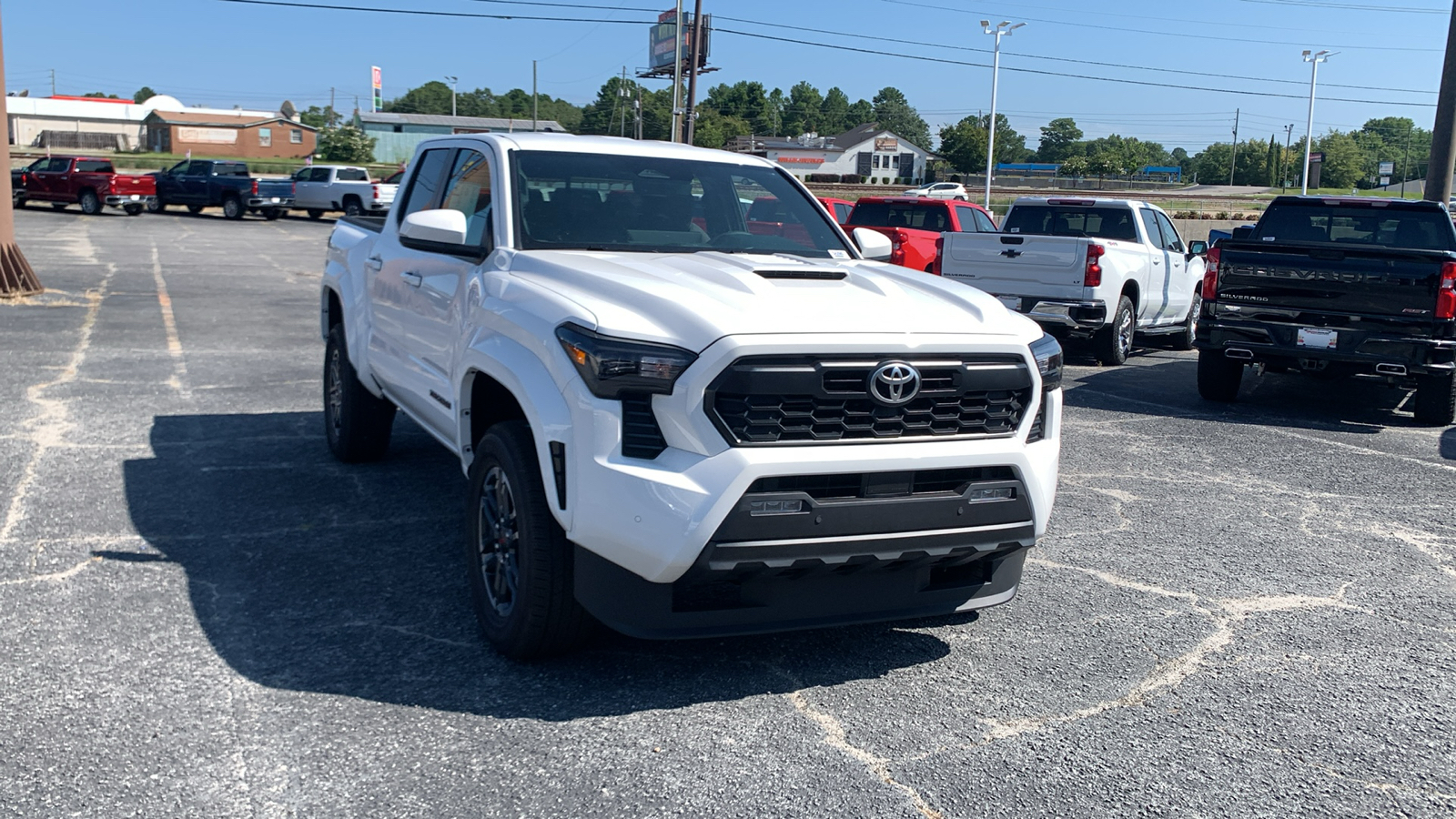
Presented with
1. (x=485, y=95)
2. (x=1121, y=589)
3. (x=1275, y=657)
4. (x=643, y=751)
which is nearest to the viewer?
(x=643, y=751)

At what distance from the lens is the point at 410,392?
563 centimetres

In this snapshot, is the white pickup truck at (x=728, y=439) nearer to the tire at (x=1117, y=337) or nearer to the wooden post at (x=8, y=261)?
the tire at (x=1117, y=337)

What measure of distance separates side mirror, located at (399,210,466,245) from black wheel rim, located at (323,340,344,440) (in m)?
2.42

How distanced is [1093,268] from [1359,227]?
240 centimetres

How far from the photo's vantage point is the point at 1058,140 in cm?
17888

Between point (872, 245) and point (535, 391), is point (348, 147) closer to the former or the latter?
point (872, 245)

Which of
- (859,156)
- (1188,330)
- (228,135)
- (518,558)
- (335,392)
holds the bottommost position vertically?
(518,558)

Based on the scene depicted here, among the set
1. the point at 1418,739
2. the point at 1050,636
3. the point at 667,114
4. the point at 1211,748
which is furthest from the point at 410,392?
the point at 667,114

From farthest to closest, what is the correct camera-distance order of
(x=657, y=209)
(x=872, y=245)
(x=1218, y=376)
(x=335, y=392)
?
(x=1218, y=376)
(x=335, y=392)
(x=872, y=245)
(x=657, y=209)

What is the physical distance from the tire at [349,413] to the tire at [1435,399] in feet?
26.3

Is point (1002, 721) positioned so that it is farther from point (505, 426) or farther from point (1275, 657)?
point (505, 426)

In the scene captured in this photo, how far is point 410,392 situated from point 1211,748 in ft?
12.0

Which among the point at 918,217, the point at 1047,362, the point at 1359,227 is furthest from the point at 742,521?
the point at 918,217

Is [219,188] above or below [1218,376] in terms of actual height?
above
